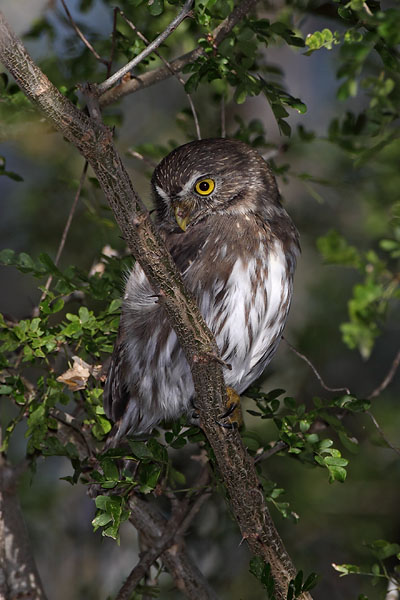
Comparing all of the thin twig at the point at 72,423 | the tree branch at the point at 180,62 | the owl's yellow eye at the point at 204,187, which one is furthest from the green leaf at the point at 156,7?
the thin twig at the point at 72,423

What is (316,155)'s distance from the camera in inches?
190

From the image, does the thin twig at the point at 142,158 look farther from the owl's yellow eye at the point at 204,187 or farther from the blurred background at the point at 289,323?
the owl's yellow eye at the point at 204,187

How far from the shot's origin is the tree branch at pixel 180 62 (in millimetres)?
2750

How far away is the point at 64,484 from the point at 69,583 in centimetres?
71

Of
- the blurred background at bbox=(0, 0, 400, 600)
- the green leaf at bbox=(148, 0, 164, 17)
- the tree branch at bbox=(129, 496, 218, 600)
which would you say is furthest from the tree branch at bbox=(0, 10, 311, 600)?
the blurred background at bbox=(0, 0, 400, 600)

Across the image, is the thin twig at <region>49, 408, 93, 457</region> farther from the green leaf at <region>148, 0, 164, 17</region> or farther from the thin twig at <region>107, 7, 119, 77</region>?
the green leaf at <region>148, 0, 164, 17</region>

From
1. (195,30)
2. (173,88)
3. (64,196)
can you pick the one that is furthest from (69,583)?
(173,88)

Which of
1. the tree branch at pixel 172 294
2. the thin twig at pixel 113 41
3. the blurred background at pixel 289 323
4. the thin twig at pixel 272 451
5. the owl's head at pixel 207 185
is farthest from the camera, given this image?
the blurred background at pixel 289 323

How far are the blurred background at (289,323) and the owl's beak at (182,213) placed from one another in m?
0.37

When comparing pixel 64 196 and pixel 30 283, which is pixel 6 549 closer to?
pixel 64 196

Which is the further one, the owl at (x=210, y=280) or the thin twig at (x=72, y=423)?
the owl at (x=210, y=280)

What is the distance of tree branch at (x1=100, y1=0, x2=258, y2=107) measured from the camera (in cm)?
275

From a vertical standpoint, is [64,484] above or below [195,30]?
below

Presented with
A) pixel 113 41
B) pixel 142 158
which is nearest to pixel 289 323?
pixel 142 158
